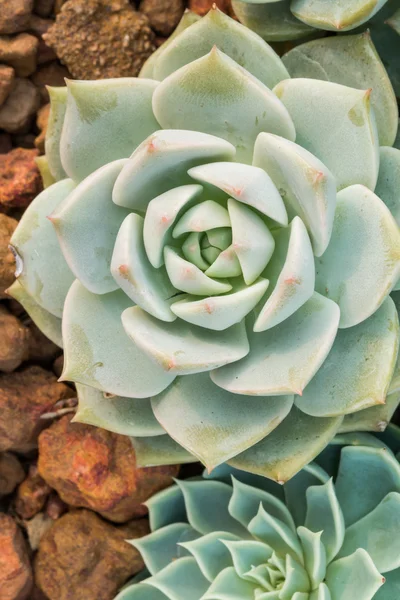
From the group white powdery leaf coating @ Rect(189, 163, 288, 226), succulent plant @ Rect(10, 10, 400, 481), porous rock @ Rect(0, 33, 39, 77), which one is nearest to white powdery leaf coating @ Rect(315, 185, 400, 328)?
succulent plant @ Rect(10, 10, 400, 481)

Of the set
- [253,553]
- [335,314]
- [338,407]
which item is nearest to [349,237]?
[335,314]

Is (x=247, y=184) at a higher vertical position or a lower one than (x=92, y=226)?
higher

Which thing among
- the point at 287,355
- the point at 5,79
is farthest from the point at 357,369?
the point at 5,79

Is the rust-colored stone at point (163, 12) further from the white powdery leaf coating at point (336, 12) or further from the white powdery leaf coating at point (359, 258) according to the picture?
the white powdery leaf coating at point (359, 258)

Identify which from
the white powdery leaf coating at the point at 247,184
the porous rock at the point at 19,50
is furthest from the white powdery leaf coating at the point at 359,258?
the porous rock at the point at 19,50

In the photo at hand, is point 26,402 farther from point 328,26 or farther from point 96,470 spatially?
point 328,26

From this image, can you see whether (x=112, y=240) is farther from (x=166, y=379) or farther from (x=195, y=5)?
(x=195, y=5)
